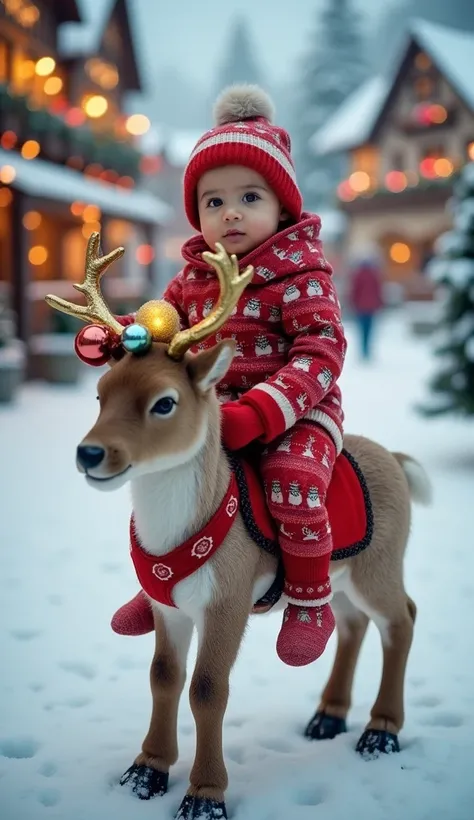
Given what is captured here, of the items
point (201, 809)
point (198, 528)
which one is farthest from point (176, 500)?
point (201, 809)

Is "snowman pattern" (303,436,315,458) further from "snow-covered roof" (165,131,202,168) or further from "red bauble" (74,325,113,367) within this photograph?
"snow-covered roof" (165,131,202,168)

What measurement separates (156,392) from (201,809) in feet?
4.06

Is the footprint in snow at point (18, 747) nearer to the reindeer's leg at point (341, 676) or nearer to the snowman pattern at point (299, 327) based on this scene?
the reindeer's leg at point (341, 676)

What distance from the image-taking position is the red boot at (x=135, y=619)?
243cm

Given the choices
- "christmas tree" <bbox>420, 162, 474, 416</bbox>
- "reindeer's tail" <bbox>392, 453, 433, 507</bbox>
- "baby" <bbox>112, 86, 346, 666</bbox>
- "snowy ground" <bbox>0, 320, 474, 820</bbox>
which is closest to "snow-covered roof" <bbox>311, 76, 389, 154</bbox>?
"christmas tree" <bbox>420, 162, 474, 416</bbox>

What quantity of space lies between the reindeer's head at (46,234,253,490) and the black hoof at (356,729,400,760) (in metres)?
1.36

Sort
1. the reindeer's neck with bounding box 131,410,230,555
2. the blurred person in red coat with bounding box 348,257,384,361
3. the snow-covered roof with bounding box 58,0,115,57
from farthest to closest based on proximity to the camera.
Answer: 1. the snow-covered roof with bounding box 58,0,115,57
2. the blurred person in red coat with bounding box 348,257,384,361
3. the reindeer's neck with bounding box 131,410,230,555

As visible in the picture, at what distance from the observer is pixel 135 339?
76.6 inches

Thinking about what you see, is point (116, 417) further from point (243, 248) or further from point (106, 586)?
point (106, 586)

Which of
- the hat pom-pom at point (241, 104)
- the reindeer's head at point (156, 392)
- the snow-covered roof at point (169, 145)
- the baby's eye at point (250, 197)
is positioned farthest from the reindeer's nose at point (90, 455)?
the snow-covered roof at point (169, 145)

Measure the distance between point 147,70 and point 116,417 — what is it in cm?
1891

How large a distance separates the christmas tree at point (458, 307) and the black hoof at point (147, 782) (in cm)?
507

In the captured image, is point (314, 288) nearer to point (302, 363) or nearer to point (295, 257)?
point (295, 257)

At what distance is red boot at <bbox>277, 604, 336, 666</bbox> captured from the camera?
220cm
